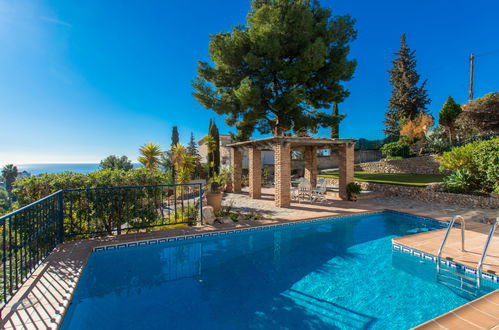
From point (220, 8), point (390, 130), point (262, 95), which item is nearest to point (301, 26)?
point (262, 95)

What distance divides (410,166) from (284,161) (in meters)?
13.8

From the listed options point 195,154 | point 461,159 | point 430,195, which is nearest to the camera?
point 461,159

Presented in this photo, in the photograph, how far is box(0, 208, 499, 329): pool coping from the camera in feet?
9.12

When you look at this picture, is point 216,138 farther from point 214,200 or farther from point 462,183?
point 462,183

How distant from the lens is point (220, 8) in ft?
48.6

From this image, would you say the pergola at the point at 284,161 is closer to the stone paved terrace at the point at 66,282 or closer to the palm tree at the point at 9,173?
the stone paved terrace at the point at 66,282

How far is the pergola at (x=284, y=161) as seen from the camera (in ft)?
32.3

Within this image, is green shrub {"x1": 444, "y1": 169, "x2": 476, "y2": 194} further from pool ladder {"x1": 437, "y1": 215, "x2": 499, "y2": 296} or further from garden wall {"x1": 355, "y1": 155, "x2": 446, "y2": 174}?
garden wall {"x1": 355, "y1": 155, "x2": 446, "y2": 174}

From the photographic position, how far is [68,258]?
455cm

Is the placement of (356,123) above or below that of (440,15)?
below

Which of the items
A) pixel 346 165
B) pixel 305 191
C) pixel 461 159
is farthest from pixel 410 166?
pixel 305 191

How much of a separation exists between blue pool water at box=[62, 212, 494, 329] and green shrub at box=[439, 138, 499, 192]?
5.83m

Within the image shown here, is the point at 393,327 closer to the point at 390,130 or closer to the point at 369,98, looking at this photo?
the point at 390,130

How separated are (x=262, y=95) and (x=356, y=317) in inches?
509
